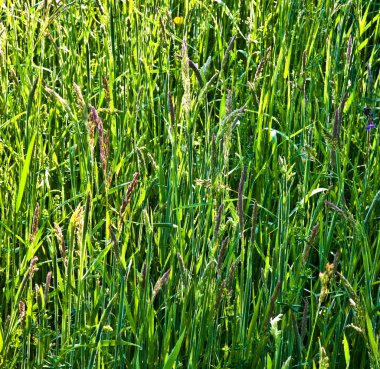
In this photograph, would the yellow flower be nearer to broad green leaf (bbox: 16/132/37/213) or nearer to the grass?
the grass

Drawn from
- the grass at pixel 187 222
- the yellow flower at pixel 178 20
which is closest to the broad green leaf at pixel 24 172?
the grass at pixel 187 222

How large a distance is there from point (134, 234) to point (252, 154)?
452mm

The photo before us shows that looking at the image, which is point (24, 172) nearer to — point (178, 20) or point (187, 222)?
point (187, 222)

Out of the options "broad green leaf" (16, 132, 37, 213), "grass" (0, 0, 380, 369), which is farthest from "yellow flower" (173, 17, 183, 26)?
"broad green leaf" (16, 132, 37, 213)

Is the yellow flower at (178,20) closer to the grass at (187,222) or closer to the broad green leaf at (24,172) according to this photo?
the grass at (187,222)

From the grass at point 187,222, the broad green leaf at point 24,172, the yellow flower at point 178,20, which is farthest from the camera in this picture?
the yellow flower at point 178,20

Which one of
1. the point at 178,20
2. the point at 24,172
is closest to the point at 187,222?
the point at 24,172

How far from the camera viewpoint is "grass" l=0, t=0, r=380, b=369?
1342 millimetres

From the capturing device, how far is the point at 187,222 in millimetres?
1633

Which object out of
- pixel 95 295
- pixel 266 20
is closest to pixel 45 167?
pixel 95 295

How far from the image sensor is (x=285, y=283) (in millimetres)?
1572

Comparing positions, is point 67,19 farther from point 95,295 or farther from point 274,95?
point 95,295

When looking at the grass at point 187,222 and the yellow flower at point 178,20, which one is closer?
the grass at point 187,222

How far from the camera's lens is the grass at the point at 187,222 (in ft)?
4.40
